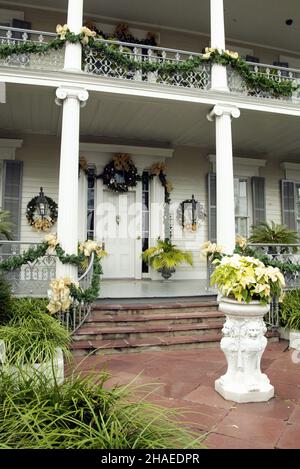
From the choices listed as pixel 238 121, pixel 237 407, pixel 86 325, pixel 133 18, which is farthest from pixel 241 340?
pixel 133 18

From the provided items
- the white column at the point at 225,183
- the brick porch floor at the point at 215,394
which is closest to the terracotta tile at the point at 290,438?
the brick porch floor at the point at 215,394

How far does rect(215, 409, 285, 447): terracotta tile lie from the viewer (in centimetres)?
260

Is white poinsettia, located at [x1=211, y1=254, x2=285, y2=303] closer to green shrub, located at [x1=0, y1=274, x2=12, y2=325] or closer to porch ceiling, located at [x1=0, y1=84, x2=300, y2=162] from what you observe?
green shrub, located at [x1=0, y1=274, x2=12, y2=325]

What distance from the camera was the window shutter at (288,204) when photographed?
9812mm

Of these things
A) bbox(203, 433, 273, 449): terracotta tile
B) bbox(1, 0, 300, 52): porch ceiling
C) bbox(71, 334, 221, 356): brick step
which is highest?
bbox(1, 0, 300, 52): porch ceiling

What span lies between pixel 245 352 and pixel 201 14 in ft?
26.8

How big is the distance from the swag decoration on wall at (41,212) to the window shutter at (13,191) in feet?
0.83

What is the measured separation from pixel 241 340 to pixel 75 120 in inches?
170

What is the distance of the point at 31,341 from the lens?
12.5 ft

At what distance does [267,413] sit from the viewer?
10.0ft

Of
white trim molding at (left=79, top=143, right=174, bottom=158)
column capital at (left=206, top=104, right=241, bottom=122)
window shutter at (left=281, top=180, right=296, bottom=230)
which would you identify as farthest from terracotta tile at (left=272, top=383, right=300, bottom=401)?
window shutter at (left=281, top=180, right=296, bottom=230)

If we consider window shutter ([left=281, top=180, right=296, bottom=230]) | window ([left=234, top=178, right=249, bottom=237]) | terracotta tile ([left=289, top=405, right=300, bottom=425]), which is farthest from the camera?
window shutter ([left=281, top=180, right=296, bottom=230])

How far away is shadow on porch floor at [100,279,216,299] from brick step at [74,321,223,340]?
824mm

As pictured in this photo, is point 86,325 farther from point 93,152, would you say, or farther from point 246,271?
point 93,152
